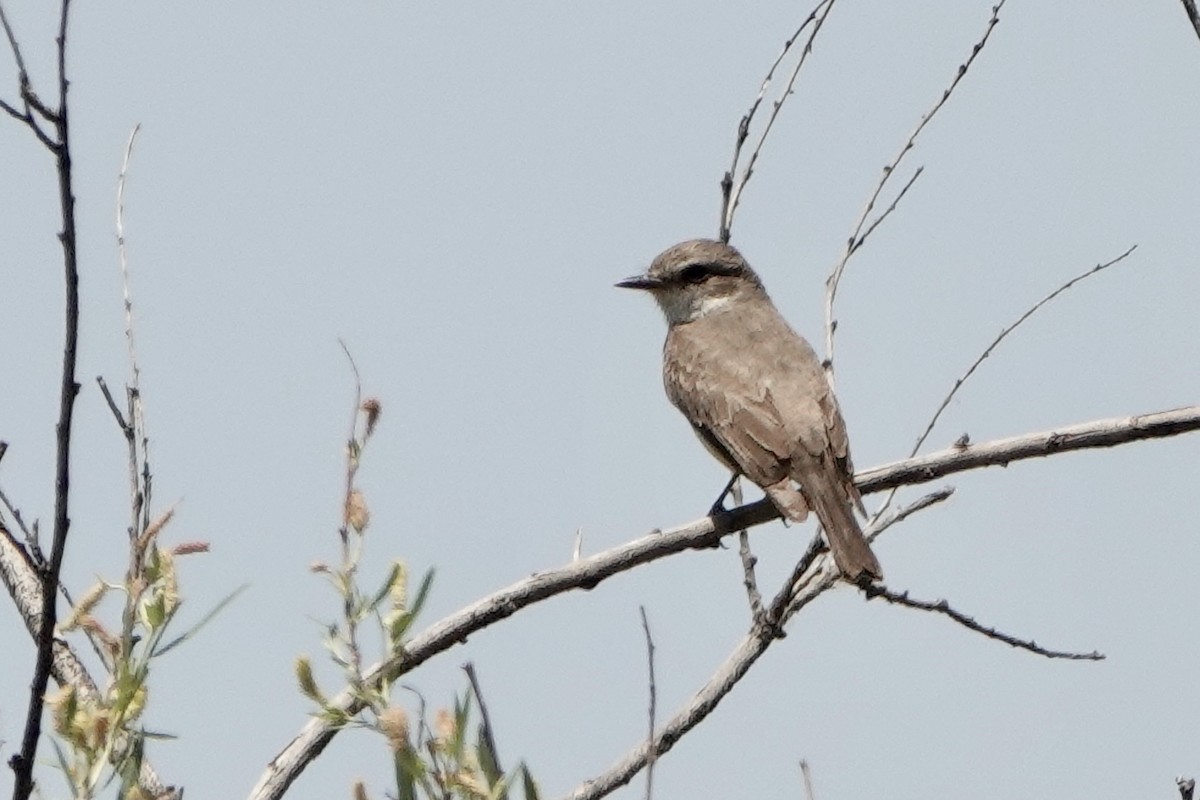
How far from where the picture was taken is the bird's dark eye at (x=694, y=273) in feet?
28.5

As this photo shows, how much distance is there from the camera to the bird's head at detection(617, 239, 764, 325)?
866 cm

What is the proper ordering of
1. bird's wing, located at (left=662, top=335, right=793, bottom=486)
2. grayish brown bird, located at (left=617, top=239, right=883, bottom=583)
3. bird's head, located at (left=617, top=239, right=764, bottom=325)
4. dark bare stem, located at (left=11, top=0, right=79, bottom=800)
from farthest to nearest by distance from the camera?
bird's head, located at (left=617, top=239, right=764, bottom=325) < bird's wing, located at (left=662, top=335, right=793, bottom=486) < grayish brown bird, located at (left=617, top=239, right=883, bottom=583) < dark bare stem, located at (left=11, top=0, right=79, bottom=800)

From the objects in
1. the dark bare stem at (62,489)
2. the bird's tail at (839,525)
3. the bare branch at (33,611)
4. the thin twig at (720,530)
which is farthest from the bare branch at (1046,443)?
the dark bare stem at (62,489)

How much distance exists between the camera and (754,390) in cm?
711

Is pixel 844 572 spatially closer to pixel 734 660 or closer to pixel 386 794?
pixel 734 660

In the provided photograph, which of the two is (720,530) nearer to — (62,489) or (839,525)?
(839,525)

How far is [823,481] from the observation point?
6289 mm

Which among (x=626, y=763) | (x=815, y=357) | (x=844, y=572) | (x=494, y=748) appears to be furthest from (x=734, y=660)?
(x=815, y=357)

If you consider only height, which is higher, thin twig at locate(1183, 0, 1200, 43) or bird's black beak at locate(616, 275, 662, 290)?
bird's black beak at locate(616, 275, 662, 290)

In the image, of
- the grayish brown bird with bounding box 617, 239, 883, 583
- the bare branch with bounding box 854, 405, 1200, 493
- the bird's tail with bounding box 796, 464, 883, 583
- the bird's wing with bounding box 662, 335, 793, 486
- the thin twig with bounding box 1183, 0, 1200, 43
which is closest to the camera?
the thin twig with bounding box 1183, 0, 1200, 43

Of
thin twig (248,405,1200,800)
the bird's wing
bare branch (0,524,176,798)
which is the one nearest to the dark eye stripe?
the bird's wing

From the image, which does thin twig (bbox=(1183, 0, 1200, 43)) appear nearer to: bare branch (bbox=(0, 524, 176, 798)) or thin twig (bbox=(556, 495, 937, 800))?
thin twig (bbox=(556, 495, 937, 800))

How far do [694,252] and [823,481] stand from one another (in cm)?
271

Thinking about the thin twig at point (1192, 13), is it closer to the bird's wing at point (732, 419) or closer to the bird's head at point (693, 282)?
the bird's wing at point (732, 419)
